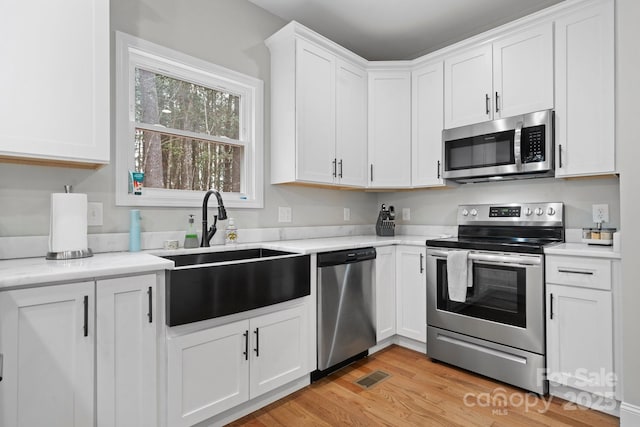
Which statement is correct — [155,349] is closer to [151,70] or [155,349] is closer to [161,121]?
[161,121]

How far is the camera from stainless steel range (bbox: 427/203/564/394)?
216 cm

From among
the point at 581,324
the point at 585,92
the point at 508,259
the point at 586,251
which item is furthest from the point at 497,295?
the point at 585,92

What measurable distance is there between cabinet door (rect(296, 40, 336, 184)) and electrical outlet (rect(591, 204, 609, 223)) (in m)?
1.91

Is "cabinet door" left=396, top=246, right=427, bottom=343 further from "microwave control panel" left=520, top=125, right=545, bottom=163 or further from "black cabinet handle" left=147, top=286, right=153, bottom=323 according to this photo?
"black cabinet handle" left=147, top=286, right=153, bottom=323

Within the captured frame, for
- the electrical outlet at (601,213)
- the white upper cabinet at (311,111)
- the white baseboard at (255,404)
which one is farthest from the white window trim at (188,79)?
the electrical outlet at (601,213)

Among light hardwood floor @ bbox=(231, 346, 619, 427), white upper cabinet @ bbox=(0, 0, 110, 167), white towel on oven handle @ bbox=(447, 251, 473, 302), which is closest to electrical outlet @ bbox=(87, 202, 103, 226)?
white upper cabinet @ bbox=(0, 0, 110, 167)

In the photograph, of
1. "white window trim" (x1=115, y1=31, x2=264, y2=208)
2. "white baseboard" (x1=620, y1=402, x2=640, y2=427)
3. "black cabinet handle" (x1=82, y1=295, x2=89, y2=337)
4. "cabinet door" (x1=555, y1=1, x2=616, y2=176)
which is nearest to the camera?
"black cabinet handle" (x1=82, y1=295, x2=89, y2=337)

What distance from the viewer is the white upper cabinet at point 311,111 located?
2.60 metres

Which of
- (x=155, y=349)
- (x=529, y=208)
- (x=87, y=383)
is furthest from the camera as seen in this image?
(x=529, y=208)

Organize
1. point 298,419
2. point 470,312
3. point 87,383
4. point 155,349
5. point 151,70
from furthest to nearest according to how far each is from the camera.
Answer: point 470,312
point 151,70
point 298,419
point 155,349
point 87,383

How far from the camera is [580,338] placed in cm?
200

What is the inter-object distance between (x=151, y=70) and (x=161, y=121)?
1.06 ft

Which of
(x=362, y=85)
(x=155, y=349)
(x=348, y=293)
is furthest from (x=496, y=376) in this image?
(x=362, y=85)

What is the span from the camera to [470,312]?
2.45m
